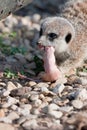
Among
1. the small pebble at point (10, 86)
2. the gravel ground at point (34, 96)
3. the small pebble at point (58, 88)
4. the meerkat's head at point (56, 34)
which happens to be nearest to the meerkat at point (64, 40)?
the meerkat's head at point (56, 34)

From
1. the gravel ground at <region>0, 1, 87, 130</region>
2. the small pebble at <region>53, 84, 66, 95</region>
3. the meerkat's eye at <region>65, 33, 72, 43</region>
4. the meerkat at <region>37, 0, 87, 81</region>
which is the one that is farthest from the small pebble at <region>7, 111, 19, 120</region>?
the meerkat's eye at <region>65, 33, 72, 43</region>

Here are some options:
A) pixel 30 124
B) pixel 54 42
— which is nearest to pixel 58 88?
pixel 54 42

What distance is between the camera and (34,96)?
182 inches

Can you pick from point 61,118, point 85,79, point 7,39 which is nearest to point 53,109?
point 61,118

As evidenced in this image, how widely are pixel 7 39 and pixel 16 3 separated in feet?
5.22

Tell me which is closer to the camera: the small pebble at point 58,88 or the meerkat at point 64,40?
the small pebble at point 58,88

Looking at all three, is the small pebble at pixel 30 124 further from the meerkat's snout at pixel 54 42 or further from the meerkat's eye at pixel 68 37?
the meerkat's eye at pixel 68 37

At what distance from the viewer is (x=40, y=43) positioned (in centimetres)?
525

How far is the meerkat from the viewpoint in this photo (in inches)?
207

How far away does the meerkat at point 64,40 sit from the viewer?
527cm

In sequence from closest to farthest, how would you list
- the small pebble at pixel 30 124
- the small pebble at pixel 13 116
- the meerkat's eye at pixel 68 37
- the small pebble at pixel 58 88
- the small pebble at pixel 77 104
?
the small pebble at pixel 30 124, the small pebble at pixel 13 116, the small pebble at pixel 77 104, the small pebble at pixel 58 88, the meerkat's eye at pixel 68 37

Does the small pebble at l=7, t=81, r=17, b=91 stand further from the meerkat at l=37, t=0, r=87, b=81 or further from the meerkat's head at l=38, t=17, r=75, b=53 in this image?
the meerkat's head at l=38, t=17, r=75, b=53

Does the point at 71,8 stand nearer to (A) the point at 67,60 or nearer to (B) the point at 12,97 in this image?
(A) the point at 67,60

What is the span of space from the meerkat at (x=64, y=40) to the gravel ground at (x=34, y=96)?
14 centimetres
